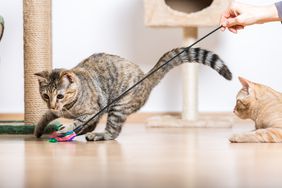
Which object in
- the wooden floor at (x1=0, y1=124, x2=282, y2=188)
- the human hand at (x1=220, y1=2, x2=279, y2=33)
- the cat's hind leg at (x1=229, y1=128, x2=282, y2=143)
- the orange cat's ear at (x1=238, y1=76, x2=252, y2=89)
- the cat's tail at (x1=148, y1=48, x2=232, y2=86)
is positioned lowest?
the wooden floor at (x1=0, y1=124, x2=282, y2=188)

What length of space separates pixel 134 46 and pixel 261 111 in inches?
56.2

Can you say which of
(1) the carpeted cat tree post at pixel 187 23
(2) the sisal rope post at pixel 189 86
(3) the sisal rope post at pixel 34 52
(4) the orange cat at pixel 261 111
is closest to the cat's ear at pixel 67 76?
(3) the sisal rope post at pixel 34 52

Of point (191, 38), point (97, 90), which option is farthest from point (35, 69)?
point (191, 38)

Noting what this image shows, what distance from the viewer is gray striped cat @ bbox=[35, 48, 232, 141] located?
277 centimetres

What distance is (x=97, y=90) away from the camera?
2.93 m

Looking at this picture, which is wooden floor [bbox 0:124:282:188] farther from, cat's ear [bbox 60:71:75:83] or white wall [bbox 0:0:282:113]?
white wall [bbox 0:0:282:113]

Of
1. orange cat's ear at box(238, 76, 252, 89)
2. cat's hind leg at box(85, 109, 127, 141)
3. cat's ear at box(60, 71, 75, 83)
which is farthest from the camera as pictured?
orange cat's ear at box(238, 76, 252, 89)

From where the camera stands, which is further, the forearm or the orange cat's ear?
the orange cat's ear

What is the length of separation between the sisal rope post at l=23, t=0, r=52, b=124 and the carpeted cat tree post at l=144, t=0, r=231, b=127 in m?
0.64

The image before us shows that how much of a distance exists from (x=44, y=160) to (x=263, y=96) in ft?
4.14

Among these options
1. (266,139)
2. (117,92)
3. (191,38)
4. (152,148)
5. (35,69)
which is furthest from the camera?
(191,38)

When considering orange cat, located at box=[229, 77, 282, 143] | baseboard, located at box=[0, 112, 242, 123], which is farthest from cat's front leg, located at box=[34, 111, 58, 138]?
baseboard, located at box=[0, 112, 242, 123]

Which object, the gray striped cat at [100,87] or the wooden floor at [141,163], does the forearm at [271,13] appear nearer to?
the gray striped cat at [100,87]

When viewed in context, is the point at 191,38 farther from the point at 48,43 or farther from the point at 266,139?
the point at 266,139
